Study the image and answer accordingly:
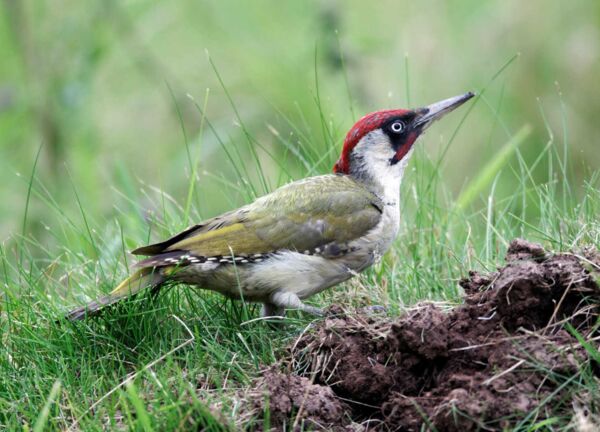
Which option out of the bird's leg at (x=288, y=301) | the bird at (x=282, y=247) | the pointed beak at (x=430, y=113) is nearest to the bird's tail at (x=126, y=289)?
the bird at (x=282, y=247)

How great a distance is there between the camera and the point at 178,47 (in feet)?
33.6

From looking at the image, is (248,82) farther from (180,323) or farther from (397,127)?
(180,323)

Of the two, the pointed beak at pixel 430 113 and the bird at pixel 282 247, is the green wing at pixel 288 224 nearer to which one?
the bird at pixel 282 247

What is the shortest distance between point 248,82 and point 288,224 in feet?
14.1

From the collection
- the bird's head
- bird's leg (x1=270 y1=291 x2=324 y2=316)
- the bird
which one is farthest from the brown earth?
the bird's head

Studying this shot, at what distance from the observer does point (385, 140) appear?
5.35m

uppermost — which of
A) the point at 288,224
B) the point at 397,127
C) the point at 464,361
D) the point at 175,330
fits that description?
the point at 397,127

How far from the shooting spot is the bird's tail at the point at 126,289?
437 centimetres

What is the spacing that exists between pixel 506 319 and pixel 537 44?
5.20 m

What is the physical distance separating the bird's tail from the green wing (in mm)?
97

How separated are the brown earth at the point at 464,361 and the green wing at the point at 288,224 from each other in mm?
834

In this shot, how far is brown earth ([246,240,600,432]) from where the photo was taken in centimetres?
347

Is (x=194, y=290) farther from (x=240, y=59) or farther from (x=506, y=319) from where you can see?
(x=240, y=59)

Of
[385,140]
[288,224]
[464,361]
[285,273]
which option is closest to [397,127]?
[385,140]
